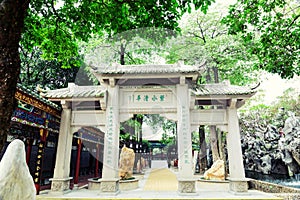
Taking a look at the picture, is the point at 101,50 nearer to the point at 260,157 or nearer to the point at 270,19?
the point at 270,19

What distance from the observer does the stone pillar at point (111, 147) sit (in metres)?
6.55

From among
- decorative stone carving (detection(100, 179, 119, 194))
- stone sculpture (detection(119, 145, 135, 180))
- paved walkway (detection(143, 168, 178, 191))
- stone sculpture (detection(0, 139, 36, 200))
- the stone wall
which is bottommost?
paved walkway (detection(143, 168, 178, 191))

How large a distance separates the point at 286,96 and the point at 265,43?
61.6 ft

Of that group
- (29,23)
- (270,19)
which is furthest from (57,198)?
(270,19)

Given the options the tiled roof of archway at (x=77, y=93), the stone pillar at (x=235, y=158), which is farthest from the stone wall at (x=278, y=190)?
the tiled roof of archway at (x=77, y=93)

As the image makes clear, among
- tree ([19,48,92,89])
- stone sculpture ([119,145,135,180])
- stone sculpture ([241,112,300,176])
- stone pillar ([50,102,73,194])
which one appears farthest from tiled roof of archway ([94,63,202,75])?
stone sculpture ([241,112,300,176])

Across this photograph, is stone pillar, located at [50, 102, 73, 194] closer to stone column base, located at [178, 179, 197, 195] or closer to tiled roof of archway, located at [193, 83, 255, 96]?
stone column base, located at [178, 179, 197, 195]

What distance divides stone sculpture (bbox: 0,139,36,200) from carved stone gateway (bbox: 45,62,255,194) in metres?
4.70

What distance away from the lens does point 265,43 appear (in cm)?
533

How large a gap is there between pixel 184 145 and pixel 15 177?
5338 millimetres

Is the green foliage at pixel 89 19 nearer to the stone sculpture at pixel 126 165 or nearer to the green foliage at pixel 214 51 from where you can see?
the stone sculpture at pixel 126 165

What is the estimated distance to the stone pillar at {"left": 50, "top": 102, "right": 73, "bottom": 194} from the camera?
21.9 ft

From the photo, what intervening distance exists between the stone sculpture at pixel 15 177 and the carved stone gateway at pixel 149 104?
4.70 m

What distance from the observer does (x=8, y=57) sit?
2051 millimetres
